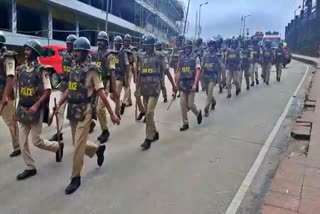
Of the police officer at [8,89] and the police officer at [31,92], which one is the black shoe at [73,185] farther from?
the police officer at [8,89]

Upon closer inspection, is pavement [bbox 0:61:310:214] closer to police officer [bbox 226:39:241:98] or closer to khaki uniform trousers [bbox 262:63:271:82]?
police officer [bbox 226:39:241:98]

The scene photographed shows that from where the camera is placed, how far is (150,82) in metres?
6.57

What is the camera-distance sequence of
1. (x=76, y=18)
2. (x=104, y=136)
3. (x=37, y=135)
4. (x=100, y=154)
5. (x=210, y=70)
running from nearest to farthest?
(x=37, y=135) → (x=100, y=154) → (x=104, y=136) → (x=210, y=70) → (x=76, y=18)

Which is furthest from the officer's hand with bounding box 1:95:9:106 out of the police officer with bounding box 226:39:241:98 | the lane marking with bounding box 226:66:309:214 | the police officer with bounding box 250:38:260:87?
the police officer with bounding box 250:38:260:87

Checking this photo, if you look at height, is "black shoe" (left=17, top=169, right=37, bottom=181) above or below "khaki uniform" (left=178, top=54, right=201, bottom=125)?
below

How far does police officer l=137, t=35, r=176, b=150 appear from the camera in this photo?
256 inches

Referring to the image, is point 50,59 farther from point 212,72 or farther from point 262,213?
point 262,213

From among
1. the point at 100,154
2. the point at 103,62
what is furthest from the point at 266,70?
the point at 100,154

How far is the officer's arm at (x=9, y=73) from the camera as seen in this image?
18.1ft

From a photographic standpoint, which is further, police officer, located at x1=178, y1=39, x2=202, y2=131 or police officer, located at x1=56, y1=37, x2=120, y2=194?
police officer, located at x1=178, y1=39, x2=202, y2=131

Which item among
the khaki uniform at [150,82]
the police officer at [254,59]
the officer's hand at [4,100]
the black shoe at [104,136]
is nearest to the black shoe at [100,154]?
the khaki uniform at [150,82]

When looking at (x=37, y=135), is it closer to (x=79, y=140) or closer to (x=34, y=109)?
(x=34, y=109)

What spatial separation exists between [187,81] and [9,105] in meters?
3.48

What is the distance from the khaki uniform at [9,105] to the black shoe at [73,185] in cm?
173
